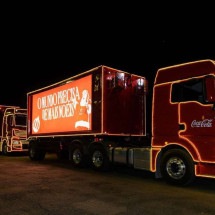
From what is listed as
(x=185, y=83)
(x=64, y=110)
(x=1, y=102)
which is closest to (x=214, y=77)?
(x=185, y=83)

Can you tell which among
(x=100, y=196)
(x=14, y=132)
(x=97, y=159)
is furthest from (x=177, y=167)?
(x=14, y=132)

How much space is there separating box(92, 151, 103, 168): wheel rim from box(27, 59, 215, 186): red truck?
0.11 ft

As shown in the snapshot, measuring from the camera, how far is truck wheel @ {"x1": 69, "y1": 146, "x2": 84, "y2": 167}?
41.3 feet

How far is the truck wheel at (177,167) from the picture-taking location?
8.36 meters

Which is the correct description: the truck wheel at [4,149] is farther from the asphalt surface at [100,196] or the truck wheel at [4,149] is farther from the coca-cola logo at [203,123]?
the coca-cola logo at [203,123]

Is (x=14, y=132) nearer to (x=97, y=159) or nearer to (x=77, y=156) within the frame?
(x=77, y=156)

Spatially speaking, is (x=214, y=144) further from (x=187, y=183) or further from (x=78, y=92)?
(x=78, y=92)

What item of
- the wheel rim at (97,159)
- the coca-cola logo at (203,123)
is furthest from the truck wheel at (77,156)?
the coca-cola logo at (203,123)

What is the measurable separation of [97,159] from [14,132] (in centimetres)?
891

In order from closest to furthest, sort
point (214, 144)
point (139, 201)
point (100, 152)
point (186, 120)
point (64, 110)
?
point (139, 201) < point (214, 144) < point (186, 120) < point (100, 152) < point (64, 110)

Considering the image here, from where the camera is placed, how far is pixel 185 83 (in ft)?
28.9

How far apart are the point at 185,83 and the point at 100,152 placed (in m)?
4.32

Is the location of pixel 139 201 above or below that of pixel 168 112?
below

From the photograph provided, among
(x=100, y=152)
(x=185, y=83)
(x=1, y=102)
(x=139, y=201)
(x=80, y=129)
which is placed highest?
(x=1, y=102)
